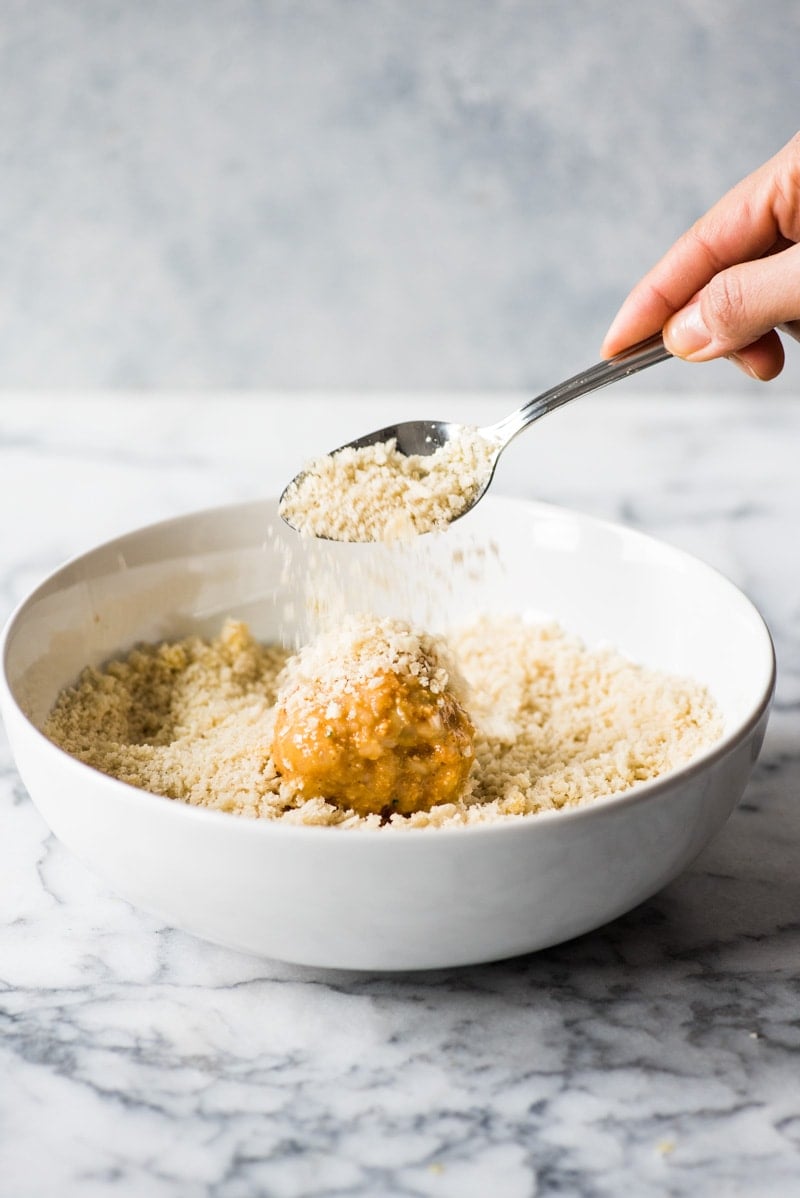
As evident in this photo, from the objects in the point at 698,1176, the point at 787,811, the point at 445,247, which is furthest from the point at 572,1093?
the point at 445,247

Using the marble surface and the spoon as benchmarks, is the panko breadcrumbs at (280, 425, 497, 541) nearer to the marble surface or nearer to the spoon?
the spoon

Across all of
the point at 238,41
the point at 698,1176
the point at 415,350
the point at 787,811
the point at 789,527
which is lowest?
the point at 698,1176

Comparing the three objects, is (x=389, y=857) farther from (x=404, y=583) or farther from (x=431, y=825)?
(x=404, y=583)

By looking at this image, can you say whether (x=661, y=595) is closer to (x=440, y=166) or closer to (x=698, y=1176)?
(x=698, y=1176)

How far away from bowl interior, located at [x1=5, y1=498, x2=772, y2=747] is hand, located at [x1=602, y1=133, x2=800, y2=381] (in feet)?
0.73

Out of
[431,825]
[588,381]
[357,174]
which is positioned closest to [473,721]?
[431,825]

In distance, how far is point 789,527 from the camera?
6.09 feet

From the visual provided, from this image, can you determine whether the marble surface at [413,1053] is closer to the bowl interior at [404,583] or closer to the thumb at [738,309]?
the bowl interior at [404,583]

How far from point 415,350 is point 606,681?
1.21 m

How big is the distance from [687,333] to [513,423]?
0.61 ft

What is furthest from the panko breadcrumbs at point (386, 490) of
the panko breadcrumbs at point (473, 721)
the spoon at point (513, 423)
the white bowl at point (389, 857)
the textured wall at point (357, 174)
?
the textured wall at point (357, 174)

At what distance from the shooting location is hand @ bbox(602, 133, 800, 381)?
1116 mm

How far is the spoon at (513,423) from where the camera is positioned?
120cm

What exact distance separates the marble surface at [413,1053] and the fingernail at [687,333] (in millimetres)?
432
